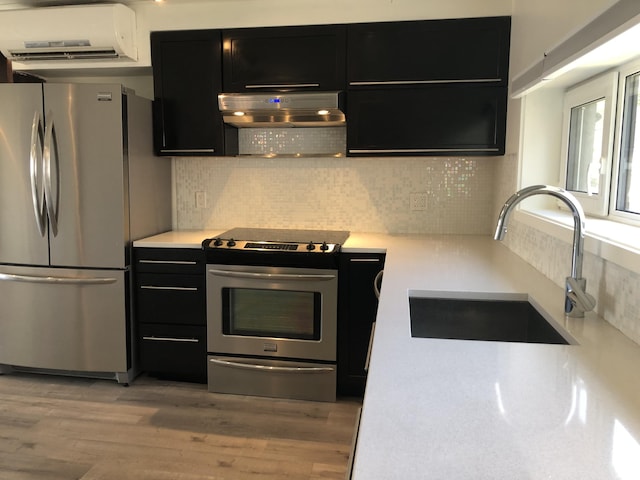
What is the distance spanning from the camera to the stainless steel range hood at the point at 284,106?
2898 millimetres

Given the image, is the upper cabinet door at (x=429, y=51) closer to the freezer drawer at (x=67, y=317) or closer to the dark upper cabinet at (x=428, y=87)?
the dark upper cabinet at (x=428, y=87)

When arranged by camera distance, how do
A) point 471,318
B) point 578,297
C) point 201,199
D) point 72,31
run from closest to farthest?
Result: point 578,297
point 471,318
point 72,31
point 201,199

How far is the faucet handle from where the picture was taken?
1.40m

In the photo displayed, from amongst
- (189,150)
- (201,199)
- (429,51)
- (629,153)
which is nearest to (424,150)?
(429,51)

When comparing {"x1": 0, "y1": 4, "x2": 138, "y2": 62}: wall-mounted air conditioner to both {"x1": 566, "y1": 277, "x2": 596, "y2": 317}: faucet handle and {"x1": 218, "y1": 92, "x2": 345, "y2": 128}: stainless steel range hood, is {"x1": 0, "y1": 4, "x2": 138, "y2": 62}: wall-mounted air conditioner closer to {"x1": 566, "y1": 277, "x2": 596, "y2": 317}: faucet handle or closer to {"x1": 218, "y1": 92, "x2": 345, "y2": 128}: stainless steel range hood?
{"x1": 218, "y1": 92, "x2": 345, "y2": 128}: stainless steel range hood

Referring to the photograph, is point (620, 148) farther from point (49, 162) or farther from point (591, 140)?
point (49, 162)

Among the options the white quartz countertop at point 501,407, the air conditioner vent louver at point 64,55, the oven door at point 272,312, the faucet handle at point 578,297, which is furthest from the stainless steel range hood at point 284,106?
the faucet handle at point 578,297

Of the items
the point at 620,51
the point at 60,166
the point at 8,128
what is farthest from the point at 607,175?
the point at 8,128

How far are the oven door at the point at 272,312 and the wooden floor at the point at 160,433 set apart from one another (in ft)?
0.99

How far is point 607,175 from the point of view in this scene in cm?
198

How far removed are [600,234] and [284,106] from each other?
189 centimetres

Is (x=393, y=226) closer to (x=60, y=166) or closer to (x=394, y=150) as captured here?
(x=394, y=150)

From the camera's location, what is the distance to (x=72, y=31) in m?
3.06

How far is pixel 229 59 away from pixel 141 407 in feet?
6.85
